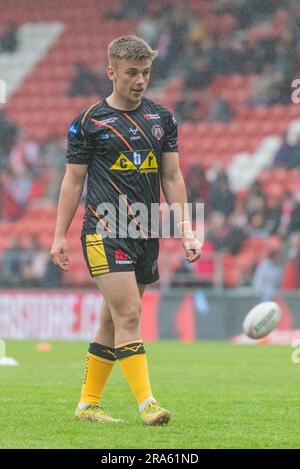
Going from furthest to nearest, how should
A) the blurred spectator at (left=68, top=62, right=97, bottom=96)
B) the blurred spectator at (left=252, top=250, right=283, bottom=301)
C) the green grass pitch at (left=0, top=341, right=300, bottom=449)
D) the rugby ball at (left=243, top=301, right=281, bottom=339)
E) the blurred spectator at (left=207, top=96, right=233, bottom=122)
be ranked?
the blurred spectator at (left=68, top=62, right=97, bottom=96) → the blurred spectator at (left=207, top=96, right=233, bottom=122) → the blurred spectator at (left=252, top=250, right=283, bottom=301) → the rugby ball at (left=243, top=301, right=281, bottom=339) → the green grass pitch at (left=0, top=341, right=300, bottom=449)

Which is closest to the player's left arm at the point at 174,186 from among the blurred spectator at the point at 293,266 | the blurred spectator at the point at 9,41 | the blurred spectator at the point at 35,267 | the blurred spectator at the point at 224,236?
the blurred spectator at the point at 293,266

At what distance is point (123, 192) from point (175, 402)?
2.09 m

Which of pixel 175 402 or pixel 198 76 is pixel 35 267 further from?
pixel 175 402

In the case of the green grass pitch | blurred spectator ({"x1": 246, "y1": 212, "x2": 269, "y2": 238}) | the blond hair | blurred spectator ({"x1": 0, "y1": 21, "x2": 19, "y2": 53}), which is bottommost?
the green grass pitch

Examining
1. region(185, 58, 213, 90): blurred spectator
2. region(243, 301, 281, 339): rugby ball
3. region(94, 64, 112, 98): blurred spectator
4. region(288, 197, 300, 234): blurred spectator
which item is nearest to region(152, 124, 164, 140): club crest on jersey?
region(243, 301, 281, 339): rugby ball

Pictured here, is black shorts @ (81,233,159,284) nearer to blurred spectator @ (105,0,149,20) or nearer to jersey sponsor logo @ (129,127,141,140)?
jersey sponsor logo @ (129,127,141,140)

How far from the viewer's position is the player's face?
6473 millimetres

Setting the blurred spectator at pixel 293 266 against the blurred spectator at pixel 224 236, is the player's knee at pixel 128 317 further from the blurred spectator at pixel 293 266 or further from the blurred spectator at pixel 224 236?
the blurred spectator at pixel 224 236

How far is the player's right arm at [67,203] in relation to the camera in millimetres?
6633

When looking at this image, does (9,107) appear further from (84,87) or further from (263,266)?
(263,266)

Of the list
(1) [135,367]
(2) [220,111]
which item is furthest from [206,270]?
(1) [135,367]

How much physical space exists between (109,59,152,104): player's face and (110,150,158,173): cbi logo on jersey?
32cm

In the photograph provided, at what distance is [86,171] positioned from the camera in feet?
22.0

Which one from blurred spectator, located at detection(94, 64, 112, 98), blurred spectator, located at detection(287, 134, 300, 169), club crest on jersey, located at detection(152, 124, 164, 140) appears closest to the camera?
club crest on jersey, located at detection(152, 124, 164, 140)
